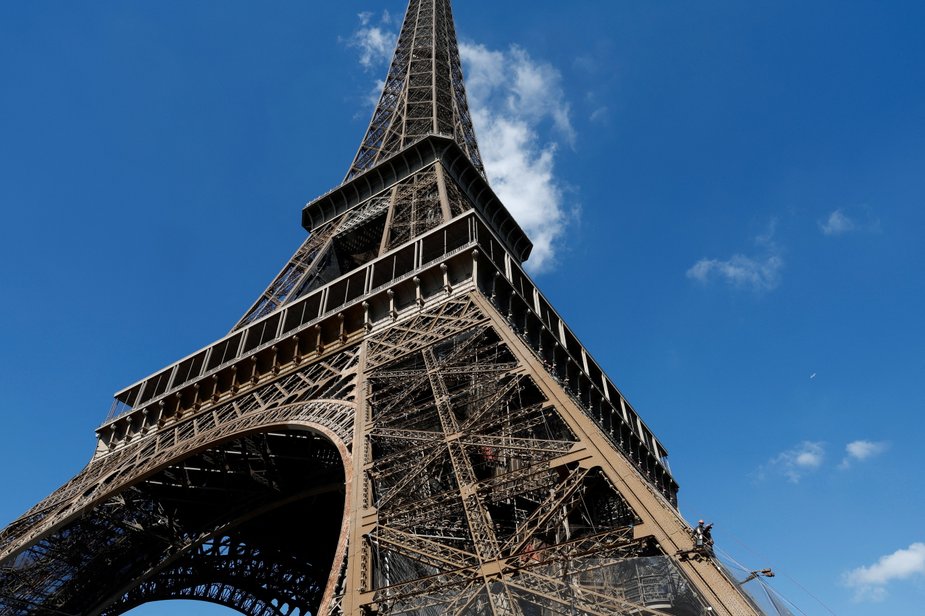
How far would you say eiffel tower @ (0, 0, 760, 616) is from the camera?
9875 mm

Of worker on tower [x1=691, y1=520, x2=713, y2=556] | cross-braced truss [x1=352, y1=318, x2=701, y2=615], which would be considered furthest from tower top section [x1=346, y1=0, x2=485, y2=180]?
worker on tower [x1=691, y1=520, x2=713, y2=556]

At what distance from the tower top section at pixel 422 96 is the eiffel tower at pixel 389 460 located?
360 cm

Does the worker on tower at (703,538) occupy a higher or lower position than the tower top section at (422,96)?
lower

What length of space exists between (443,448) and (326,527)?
1835cm

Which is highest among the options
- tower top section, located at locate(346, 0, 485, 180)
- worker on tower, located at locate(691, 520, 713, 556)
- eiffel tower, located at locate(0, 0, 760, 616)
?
tower top section, located at locate(346, 0, 485, 180)

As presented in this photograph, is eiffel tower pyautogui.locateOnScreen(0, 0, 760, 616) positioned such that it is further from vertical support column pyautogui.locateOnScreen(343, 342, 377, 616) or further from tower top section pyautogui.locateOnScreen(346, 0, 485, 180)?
tower top section pyautogui.locateOnScreen(346, 0, 485, 180)

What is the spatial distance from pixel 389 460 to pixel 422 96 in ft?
123

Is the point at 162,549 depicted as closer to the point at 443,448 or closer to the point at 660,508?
the point at 443,448

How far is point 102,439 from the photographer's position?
1028 inches

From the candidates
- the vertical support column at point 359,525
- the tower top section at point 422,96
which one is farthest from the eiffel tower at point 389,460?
the tower top section at point 422,96

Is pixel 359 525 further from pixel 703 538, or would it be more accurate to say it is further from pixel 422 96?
pixel 422 96

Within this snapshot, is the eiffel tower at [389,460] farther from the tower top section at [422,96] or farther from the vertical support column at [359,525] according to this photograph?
the tower top section at [422,96]

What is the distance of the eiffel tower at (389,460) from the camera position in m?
9.88

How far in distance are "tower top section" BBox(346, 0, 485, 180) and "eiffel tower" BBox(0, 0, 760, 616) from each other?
3605 mm
